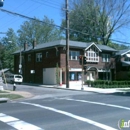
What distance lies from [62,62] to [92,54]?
22.0ft

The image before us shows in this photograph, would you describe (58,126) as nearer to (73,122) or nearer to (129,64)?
(73,122)

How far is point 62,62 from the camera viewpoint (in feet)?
129

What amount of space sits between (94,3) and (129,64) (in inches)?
632

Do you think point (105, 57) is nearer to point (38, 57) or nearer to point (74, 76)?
point (74, 76)

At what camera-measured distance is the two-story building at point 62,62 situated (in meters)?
39.7

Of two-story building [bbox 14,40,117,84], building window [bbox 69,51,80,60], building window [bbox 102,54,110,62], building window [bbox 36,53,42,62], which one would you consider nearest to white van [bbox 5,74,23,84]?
two-story building [bbox 14,40,117,84]

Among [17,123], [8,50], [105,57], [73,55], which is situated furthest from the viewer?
[8,50]

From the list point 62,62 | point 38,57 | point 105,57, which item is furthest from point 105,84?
point 38,57

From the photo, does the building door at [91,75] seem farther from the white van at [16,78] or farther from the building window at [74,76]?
the white van at [16,78]

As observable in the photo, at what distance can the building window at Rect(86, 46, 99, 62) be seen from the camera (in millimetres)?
42938

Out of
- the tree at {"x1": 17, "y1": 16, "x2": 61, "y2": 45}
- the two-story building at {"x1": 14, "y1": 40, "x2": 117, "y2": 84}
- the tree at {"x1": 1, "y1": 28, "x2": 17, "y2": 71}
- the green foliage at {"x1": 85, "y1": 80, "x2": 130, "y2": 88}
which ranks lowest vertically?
the green foliage at {"x1": 85, "y1": 80, "x2": 130, "y2": 88}

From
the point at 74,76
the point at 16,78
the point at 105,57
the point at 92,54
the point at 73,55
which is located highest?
the point at 92,54

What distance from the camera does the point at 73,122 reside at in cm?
898

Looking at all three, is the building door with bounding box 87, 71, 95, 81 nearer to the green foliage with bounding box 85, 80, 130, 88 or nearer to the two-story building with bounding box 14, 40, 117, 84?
the two-story building with bounding box 14, 40, 117, 84
